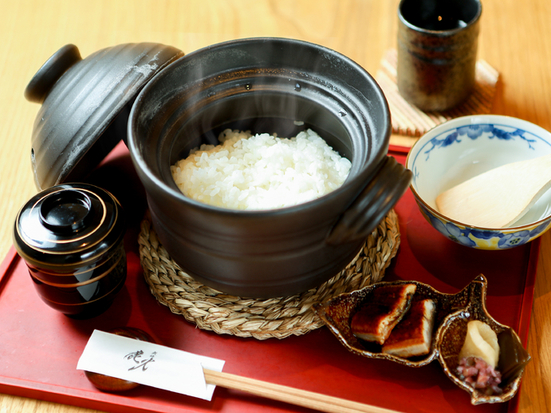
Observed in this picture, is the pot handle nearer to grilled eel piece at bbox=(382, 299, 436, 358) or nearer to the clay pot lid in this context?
grilled eel piece at bbox=(382, 299, 436, 358)

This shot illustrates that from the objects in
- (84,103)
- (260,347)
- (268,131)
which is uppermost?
(84,103)

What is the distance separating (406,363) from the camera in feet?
4.72

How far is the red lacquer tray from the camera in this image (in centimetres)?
146

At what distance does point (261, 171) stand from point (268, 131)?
0.94 ft

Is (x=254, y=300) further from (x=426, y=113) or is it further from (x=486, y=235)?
(x=426, y=113)

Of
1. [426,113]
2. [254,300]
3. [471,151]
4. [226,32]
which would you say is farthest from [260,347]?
[226,32]

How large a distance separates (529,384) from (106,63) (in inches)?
66.6

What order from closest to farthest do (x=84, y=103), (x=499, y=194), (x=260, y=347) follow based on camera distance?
(x=260, y=347), (x=84, y=103), (x=499, y=194)

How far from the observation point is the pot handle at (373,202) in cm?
137

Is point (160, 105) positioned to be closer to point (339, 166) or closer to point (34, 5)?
point (339, 166)

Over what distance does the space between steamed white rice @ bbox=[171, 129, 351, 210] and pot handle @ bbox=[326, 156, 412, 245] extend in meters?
0.24

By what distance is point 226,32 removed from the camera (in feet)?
9.79

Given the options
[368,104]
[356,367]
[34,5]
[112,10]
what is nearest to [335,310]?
[356,367]

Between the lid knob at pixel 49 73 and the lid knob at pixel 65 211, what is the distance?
517mm
